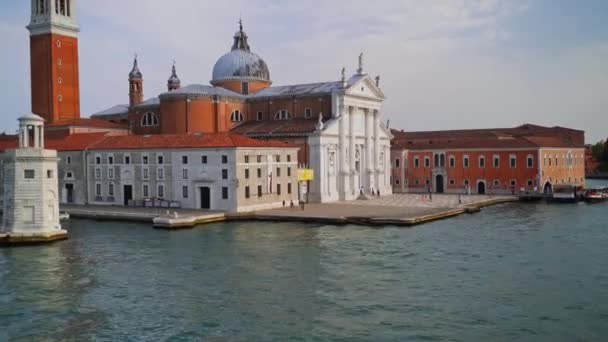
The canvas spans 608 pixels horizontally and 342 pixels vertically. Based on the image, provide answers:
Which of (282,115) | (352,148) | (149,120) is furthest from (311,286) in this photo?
(149,120)

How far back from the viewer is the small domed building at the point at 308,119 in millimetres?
36469

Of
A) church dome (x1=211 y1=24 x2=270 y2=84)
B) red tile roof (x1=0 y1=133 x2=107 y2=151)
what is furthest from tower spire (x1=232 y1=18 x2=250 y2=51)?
red tile roof (x1=0 y1=133 x2=107 y2=151)

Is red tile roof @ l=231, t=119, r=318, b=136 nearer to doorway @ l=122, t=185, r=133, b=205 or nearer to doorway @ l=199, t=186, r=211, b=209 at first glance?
doorway @ l=199, t=186, r=211, b=209

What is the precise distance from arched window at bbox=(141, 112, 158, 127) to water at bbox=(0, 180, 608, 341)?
1752cm

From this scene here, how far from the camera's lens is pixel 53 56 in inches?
1574

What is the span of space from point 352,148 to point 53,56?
18052mm

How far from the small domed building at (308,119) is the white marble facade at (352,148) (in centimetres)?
5

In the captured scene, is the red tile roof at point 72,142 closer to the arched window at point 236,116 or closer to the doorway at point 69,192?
the doorway at point 69,192

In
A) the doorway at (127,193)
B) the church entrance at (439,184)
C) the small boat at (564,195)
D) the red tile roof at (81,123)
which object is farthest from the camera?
the church entrance at (439,184)

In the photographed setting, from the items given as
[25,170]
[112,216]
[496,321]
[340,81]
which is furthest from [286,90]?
[496,321]

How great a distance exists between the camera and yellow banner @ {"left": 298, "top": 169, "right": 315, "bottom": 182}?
112 feet

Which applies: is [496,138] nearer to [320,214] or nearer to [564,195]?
[564,195]

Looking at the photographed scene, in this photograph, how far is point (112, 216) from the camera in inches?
1154

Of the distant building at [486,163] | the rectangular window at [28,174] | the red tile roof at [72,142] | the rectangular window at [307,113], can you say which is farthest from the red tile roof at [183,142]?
the distant building at [486,163]
